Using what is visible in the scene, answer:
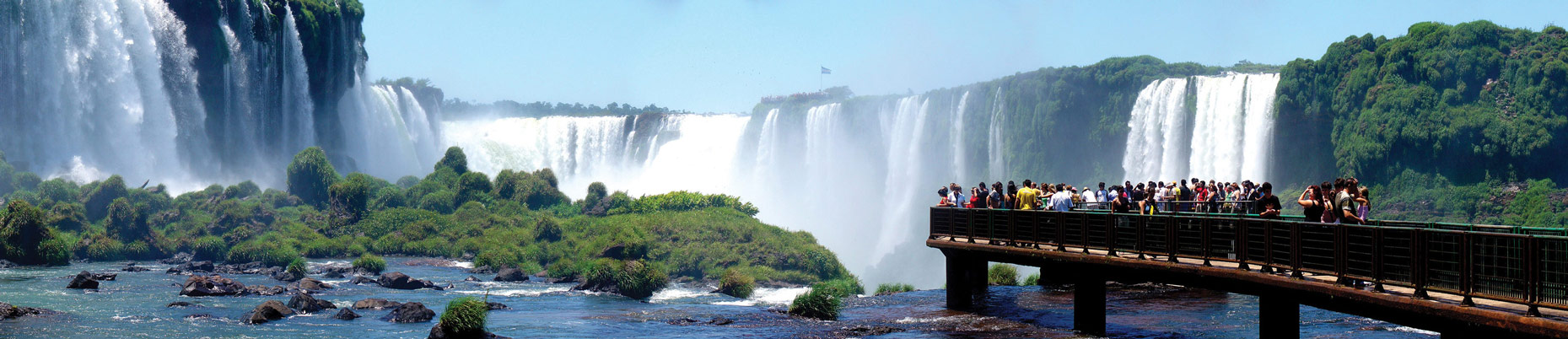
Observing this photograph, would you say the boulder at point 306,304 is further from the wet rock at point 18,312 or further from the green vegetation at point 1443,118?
the green vegetation at point 1443,118

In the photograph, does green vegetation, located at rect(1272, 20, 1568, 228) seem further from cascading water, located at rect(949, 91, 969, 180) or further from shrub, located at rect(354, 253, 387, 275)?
shrub, located at rect(354, 253, 387, 275)

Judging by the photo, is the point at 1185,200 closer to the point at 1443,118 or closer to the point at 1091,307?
the point at 1091,307

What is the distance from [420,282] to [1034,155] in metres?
47.9

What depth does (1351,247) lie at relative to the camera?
13.6m

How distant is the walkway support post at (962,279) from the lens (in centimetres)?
2481

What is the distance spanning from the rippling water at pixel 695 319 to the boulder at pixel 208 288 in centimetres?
40

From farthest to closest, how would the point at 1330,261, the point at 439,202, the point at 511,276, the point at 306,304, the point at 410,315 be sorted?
the point at 439,202 → the point at 511,276 → the point at 306,304 → the point at 410,315 → the point at 1330,261

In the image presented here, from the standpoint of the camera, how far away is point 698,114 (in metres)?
102

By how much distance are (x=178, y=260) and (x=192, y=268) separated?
439cm

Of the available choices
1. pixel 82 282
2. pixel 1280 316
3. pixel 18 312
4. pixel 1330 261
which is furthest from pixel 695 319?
pixel 82 282

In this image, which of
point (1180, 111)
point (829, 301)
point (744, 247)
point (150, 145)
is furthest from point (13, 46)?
point (1180, 111)

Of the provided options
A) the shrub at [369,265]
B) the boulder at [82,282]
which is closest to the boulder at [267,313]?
the boulder at [82,282]

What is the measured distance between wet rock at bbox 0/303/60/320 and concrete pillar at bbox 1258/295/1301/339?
24.7m

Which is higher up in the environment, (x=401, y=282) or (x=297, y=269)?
(x=297, y=269)
